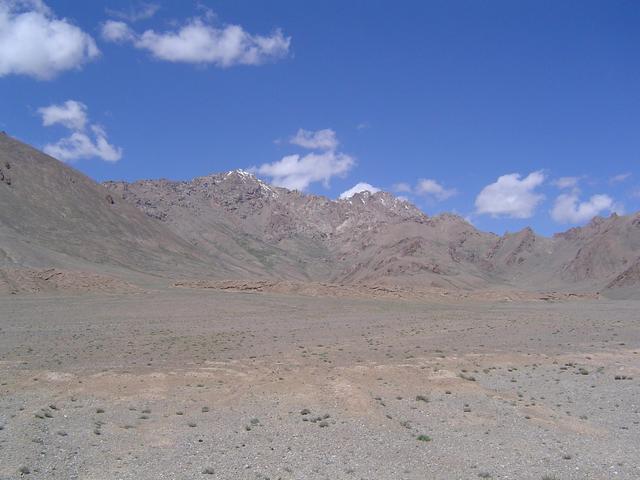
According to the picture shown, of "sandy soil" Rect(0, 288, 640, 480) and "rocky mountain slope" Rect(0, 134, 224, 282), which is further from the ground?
"rocky mountain slope" Rect(0, 134, 224, 282)

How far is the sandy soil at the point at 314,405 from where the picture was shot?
42.5 ft

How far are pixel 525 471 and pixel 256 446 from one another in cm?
600

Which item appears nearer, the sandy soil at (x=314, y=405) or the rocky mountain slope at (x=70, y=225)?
the sandy soil at (x=314, y=405)

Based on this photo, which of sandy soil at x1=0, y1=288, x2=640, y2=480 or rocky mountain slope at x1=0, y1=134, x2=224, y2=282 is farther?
rocky mountain slope at x1=0, y1=134, x2=224, y2=282

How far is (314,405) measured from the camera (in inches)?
717

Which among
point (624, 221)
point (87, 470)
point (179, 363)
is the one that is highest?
point (624, 221)

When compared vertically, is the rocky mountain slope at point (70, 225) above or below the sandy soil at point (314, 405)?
above

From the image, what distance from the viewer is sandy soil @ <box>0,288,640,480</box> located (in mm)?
12969

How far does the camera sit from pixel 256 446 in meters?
14.2

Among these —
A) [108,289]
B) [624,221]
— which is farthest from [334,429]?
[624,221]

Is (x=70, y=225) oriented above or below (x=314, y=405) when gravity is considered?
above

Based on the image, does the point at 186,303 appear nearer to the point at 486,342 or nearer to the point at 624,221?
the point at 486,342

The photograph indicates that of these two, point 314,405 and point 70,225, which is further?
point 70,225

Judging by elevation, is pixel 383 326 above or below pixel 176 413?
above
